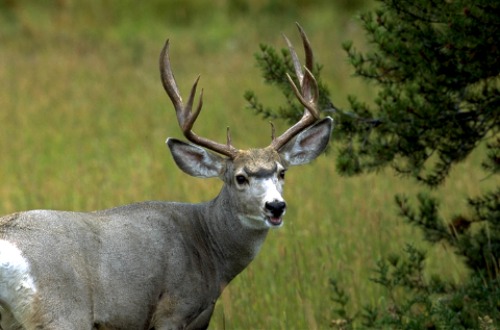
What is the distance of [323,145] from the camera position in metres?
6.73

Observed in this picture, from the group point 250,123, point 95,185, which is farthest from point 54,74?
point 95,185

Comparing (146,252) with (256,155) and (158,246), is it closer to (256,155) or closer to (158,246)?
(158,246)

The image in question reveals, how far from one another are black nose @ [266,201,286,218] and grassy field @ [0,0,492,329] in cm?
57

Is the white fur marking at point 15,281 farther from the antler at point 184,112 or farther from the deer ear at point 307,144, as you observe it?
the deer ear at point 307,144

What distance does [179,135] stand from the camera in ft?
44.6

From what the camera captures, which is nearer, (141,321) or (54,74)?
(141,321)

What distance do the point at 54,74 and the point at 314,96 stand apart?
398 inches

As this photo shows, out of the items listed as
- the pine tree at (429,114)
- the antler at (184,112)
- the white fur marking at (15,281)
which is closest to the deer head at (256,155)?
the antler at (184,112)

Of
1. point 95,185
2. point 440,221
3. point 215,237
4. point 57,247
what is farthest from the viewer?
point 95,185

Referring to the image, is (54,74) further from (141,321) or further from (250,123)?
(141,321)

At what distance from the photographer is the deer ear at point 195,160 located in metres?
6.54

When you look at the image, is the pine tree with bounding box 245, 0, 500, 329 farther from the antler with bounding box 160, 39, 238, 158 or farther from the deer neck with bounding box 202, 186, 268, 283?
the deer neck with bounding box 202, 186, 268, 283

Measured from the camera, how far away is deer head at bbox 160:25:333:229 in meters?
6.26

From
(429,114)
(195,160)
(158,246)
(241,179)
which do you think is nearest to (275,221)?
(241,179)
